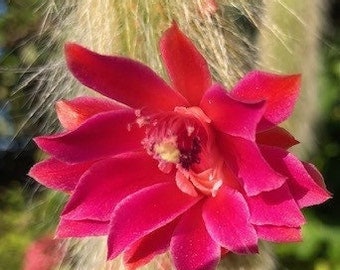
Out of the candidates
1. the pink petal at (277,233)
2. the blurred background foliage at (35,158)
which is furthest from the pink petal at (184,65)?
the blurred background foliage at (35,158)

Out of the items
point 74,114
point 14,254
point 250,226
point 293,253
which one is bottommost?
point 293,253

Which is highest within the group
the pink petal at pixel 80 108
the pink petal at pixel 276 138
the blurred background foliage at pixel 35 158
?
the pink petal at pixel 80 108

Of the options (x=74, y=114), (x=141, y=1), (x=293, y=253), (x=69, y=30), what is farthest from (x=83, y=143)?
(x=293, y=253)

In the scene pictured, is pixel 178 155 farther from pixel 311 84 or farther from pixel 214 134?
pixel 311 84

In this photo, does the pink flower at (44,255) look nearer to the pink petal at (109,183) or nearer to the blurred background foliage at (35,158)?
the blurred background foliage at (35,158)

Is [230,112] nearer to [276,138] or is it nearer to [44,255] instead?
[276,138]
